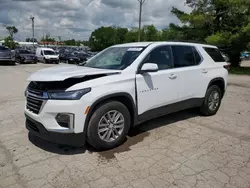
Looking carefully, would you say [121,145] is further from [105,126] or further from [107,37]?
[107,37]

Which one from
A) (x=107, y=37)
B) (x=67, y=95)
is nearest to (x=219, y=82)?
(x=67, y=95)

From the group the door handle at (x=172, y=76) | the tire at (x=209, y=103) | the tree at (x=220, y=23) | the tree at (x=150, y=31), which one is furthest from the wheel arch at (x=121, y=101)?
the tree at (x=150, y=31)

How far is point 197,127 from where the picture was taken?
15.1ft

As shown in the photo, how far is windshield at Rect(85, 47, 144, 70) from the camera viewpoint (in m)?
3.87

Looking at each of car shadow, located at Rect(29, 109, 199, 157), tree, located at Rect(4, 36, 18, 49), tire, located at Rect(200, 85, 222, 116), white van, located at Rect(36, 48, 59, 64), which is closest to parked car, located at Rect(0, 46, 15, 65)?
white van, located at Rect(36, 48, 59, 64)

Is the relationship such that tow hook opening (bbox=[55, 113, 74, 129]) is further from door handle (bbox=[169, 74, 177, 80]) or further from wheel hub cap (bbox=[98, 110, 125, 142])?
door handle (bbox=[169, 74, 177, 80])

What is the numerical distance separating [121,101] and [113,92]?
0.33m

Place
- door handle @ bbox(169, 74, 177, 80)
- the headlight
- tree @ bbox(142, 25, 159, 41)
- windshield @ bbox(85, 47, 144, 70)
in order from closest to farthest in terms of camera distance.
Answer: the headlight < windshield @ bbox(85, 47, 144, 70) < door handle @ bbox(169, 74, 177, 80) < tree @ bbox(142, 25, 159, 41)

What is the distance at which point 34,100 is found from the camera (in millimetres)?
3273

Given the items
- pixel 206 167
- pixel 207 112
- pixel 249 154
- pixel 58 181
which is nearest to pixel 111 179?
pixel 58 181

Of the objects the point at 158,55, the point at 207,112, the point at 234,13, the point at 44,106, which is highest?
the point at 234,13

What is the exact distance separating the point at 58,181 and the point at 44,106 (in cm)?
103

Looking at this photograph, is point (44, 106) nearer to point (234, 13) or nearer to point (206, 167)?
point (206, 167)

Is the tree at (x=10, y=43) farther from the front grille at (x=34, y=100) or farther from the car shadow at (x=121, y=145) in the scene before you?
the front grille at (x=34, y=100)
